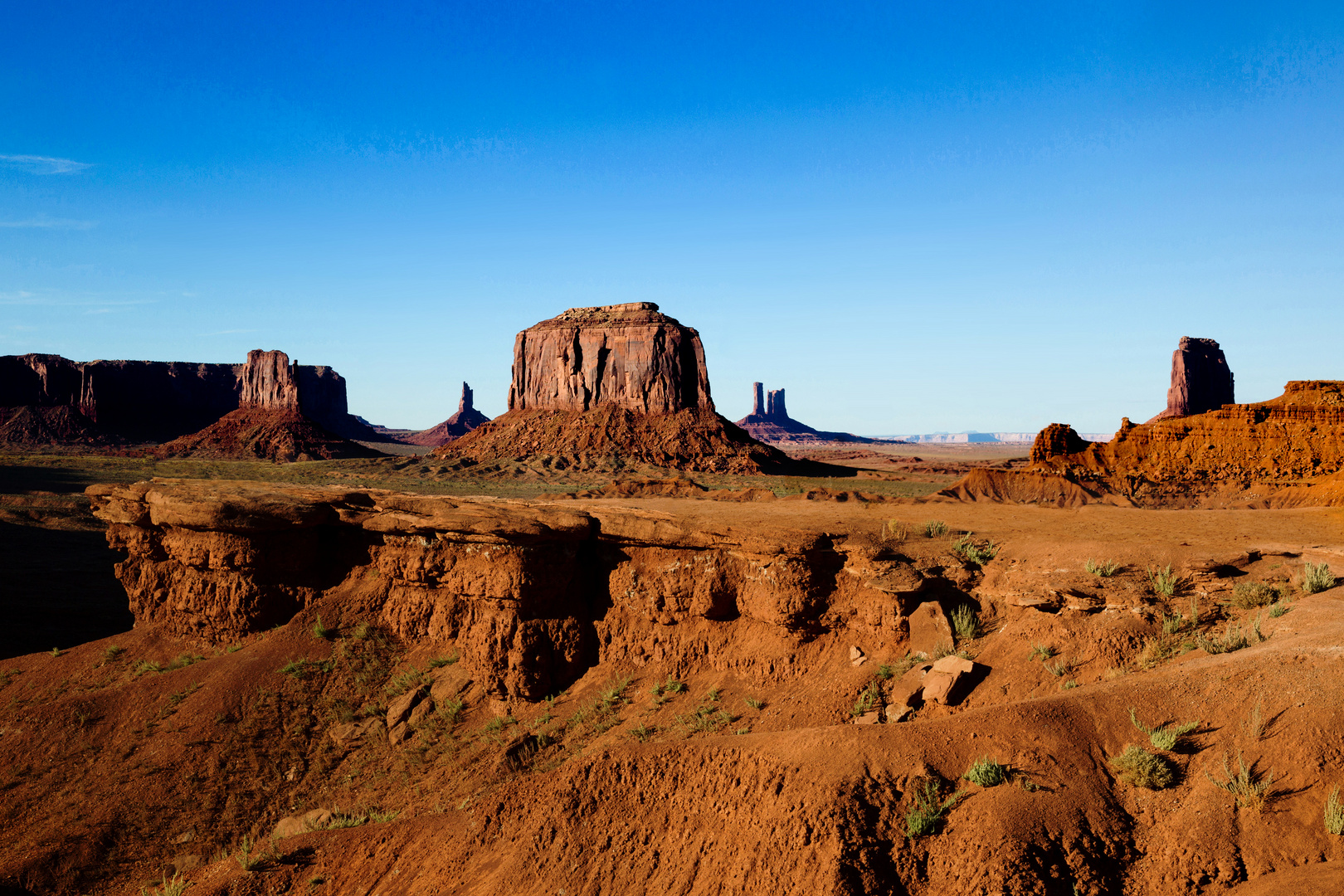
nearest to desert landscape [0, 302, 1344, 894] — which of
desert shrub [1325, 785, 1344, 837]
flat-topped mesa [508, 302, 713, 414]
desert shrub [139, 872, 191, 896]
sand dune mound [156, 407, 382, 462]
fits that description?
A: desert shrub [1325, 785, 1344, 837]

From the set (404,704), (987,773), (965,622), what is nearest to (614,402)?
(404,704)

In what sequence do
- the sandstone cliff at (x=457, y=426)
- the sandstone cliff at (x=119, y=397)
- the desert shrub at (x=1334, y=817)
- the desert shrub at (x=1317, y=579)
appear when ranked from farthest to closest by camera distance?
the sandstone cliff at (x=457, y=426) → the sandstone cliff at (x=119, y=397) → the desert shrub at (x=1317, y=579) → the desert shrub at (x=1334, y=817)

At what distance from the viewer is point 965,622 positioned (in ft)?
34.4

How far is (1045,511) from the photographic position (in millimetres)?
16609

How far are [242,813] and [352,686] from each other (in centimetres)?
260

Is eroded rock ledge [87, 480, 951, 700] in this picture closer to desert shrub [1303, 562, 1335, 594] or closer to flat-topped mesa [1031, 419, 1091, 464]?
desert shrub [1303, 562, 1335, 594]

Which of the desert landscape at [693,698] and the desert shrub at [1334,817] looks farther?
the desert landscape at [693,698]

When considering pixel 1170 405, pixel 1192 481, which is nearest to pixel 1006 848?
pixel 1192 481

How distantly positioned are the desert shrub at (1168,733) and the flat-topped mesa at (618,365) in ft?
225

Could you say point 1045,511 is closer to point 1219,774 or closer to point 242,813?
point 1219,774

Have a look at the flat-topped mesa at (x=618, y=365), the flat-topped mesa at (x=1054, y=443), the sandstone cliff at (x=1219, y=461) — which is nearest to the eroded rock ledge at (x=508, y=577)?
the sandstone cliff at (x=1219, y=461)

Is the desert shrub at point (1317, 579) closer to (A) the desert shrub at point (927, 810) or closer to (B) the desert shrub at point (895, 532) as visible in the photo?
(B) the desert shrub at point (895, 532)

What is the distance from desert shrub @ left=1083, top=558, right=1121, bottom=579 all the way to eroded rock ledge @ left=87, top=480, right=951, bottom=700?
1790 mm

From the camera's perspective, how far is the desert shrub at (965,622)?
34.1 ft
